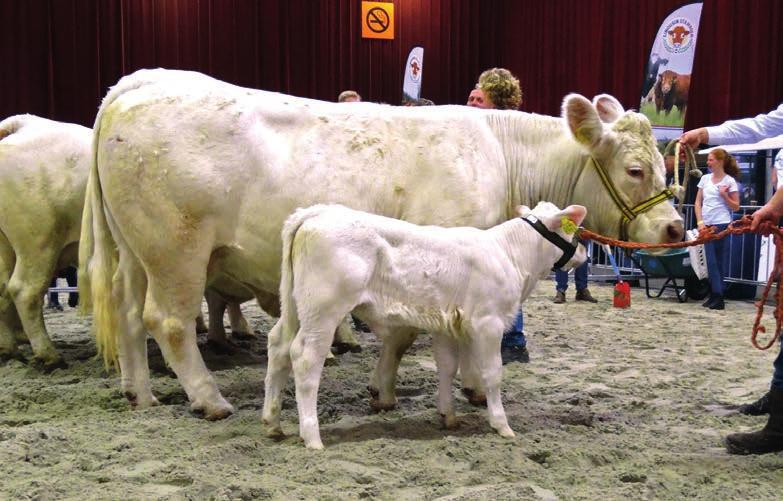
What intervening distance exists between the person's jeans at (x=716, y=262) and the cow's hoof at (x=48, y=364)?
6.71 metres

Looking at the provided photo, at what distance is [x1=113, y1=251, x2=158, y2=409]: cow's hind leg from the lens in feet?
15.0

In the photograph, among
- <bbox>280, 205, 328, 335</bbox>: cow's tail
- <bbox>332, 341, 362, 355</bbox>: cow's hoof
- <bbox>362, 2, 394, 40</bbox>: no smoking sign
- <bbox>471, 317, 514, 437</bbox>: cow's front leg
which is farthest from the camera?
<bbox>362, 2, 394, 40</bbox>: no smoking sign

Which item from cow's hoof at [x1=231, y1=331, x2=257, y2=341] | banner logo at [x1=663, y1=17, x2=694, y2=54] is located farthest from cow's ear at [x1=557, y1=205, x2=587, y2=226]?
banner logo at [x1=663, y1=17, x2=694, y2=54]

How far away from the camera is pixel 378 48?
1656 cm

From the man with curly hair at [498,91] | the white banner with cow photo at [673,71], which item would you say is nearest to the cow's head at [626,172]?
the man with curly hair at [498,91]

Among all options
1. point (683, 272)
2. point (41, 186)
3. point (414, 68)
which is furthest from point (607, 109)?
point (414, 68)

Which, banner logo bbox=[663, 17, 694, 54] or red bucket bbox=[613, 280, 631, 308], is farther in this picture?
banner logo bbox=[663, 17, 694, 54]

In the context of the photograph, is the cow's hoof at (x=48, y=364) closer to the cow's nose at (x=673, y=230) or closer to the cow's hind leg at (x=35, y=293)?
the cow's hind leg at (x=35, y=293)

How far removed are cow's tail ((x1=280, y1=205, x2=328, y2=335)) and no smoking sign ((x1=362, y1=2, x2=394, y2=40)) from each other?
1323 cm

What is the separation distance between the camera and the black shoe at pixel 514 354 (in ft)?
19.3

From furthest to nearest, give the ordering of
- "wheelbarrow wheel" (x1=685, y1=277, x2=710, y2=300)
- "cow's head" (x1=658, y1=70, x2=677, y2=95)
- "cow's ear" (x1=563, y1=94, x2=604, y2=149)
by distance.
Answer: "cow's head" (x1=658, y1=70, x2=677, y2=95) < "wheelbarrow wheel" (x1=685, y1=277, x2=710, y2=300) < "cow's ear" (x1=563, y1=94, x2=604, y2=149)

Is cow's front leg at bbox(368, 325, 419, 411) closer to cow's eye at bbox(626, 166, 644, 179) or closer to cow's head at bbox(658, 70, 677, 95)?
cow's eye at bbox(626, 166, 644, 179)

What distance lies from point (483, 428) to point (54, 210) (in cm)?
339

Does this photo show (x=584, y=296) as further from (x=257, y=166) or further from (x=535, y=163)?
(x=257, y=166)
